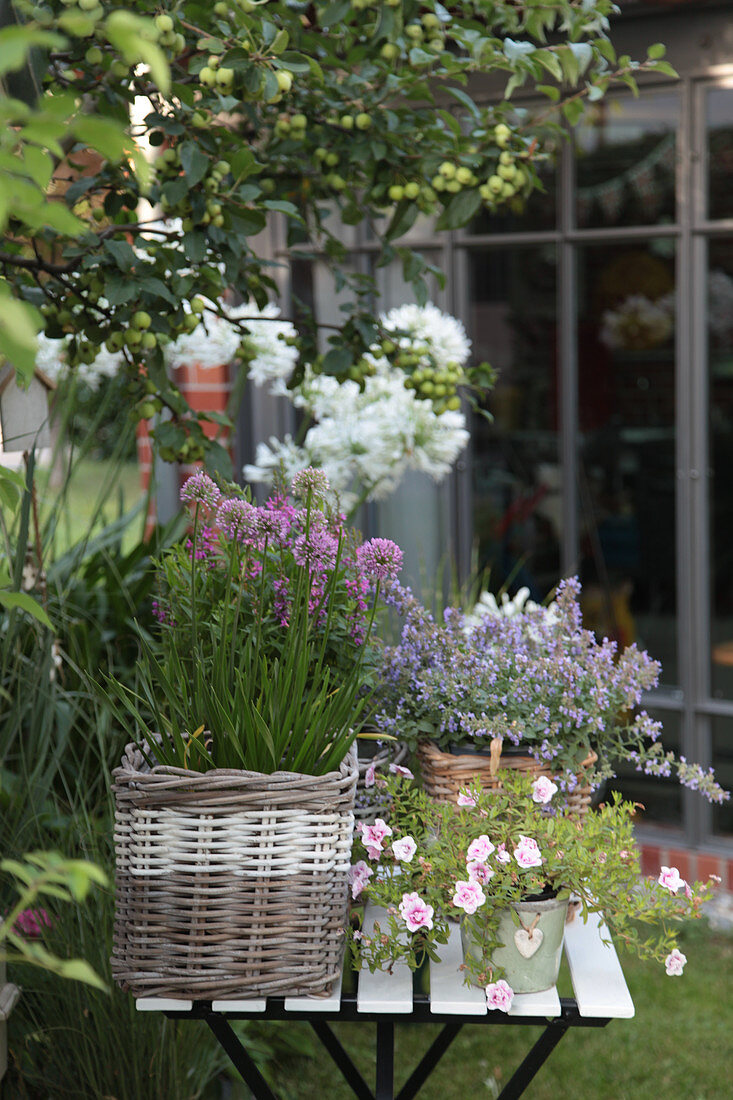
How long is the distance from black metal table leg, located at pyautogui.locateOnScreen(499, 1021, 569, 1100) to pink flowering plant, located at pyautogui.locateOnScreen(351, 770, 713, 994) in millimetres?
111

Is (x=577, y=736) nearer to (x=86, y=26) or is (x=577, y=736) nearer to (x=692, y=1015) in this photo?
(x=86, y=26)

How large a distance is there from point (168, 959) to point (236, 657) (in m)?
0.39

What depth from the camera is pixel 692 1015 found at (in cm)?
277

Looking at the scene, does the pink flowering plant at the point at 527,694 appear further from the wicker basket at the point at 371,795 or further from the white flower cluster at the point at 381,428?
the white flower cluster at the point at 381,428

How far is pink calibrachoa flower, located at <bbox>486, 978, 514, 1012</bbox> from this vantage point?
4.17 feet

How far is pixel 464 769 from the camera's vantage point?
148 centimetres

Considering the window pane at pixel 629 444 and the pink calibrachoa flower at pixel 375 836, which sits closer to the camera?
the pink calibrachoa flower at pixel 375 836

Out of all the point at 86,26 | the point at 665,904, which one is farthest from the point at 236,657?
the point at 86,26

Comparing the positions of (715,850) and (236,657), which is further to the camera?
(715,850)

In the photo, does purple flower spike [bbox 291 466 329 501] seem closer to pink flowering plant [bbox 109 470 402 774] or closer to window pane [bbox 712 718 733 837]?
pink flowering plant [bbox 109 470 402 774]

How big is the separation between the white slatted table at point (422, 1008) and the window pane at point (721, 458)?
220 cm

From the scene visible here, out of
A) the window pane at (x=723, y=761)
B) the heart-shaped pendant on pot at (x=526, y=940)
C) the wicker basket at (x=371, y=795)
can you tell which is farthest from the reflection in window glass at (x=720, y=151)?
the heart-shaped pendant on pot at (x=526, y=940)

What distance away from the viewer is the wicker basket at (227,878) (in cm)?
124

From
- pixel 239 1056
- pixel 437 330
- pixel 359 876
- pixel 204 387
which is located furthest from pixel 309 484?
pixel 204 387
